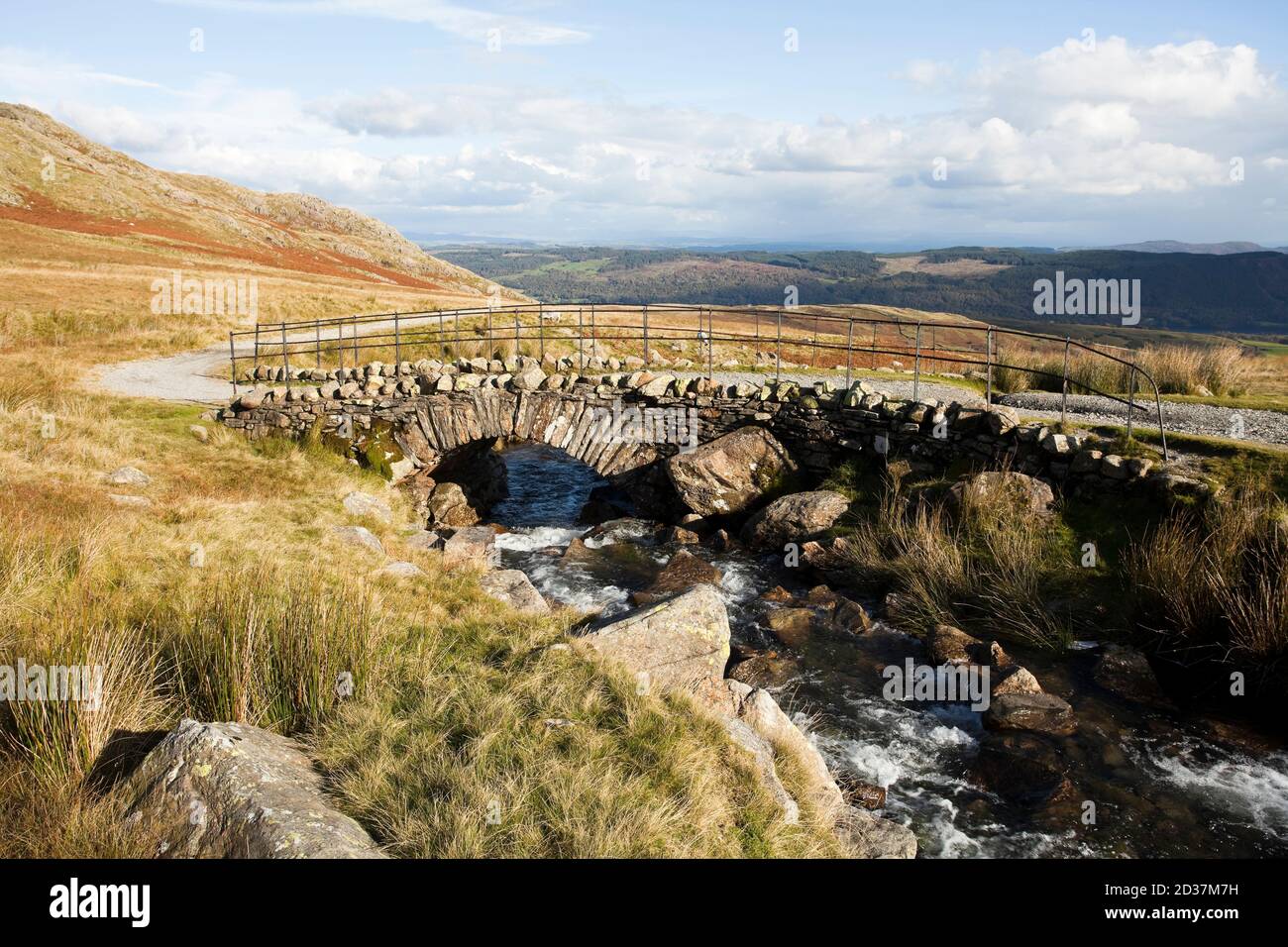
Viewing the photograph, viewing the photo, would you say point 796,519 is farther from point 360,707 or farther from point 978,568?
point 360,707

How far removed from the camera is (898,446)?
15633mm

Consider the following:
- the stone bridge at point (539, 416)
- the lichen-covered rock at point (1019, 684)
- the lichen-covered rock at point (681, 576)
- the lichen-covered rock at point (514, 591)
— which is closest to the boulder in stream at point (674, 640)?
the lichen-covered rock at point (514, 591)

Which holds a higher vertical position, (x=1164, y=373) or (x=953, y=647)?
(x=1164, y=373)

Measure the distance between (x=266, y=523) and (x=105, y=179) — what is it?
78.9 metres

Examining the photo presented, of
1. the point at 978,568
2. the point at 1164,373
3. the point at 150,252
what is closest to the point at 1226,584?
the point at 978,568

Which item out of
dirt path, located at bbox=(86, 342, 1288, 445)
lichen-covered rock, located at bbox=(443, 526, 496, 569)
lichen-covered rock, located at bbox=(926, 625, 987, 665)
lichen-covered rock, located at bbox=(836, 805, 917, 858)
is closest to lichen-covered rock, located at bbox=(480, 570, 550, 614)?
lichen-covered rock, located at bbox=(443, 526, 496, 569)

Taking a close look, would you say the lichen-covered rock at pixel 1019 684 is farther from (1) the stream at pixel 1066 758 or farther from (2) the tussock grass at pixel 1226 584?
(2) the tussock grass at pixel 1226 584

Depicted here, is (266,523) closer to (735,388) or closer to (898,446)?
(735,388)

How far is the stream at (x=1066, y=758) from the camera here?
7133mm

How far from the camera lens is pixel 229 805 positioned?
4.10 m

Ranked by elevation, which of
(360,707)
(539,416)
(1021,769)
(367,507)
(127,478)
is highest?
(539,416)

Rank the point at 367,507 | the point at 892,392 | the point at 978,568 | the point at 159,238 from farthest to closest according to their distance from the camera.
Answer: the point at 159,238 < the point at 892,392 < the point at 367,507 < the point at 978,568

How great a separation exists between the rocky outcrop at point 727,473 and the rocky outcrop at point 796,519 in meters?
1.38

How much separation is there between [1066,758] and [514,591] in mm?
6754
